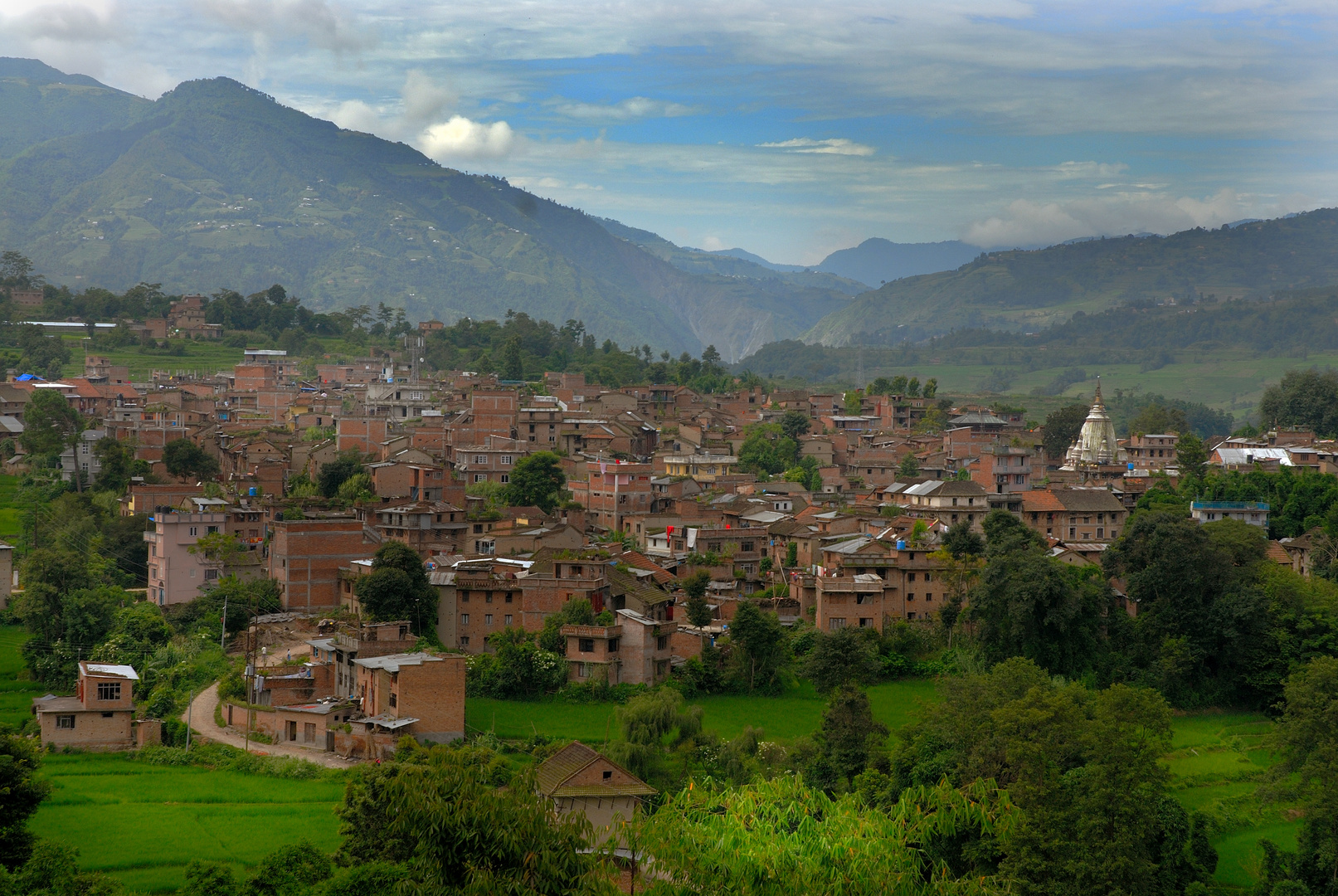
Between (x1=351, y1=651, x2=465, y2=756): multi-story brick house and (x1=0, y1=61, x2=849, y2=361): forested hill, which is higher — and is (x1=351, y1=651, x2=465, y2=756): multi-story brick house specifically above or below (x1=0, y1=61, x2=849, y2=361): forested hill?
below

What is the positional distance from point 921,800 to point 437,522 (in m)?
15.7

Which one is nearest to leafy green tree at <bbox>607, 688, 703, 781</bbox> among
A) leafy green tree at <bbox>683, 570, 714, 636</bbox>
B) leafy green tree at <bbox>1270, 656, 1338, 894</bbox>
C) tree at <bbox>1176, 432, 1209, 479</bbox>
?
leafy green tree at <bbox>683, 570, 714, 636</bbox>

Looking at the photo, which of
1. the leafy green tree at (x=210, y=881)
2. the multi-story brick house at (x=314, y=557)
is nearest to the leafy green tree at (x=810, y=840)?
the leafy green tree at (x=210, y=881)

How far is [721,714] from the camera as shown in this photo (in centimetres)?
2597

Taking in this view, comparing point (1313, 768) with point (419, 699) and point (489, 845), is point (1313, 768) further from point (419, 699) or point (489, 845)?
point (419, 699)

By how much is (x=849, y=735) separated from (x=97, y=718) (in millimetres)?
12399

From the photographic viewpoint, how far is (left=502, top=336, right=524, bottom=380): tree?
208ft

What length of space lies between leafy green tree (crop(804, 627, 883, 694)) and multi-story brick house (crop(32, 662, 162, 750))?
11.9 m

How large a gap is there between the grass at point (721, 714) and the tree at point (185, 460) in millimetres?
17258

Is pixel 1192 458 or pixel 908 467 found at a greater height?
pixel 1192 458

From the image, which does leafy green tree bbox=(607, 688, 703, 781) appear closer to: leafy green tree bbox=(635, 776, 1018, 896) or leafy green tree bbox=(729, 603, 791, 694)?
leafy green tree bbox=(635, 776, 1018, 896)

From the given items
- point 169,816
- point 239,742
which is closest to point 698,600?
point 239,742

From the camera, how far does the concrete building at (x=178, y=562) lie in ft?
100

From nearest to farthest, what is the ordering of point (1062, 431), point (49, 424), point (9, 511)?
point (9, 511), point (49, 424), point (1062, 431)
